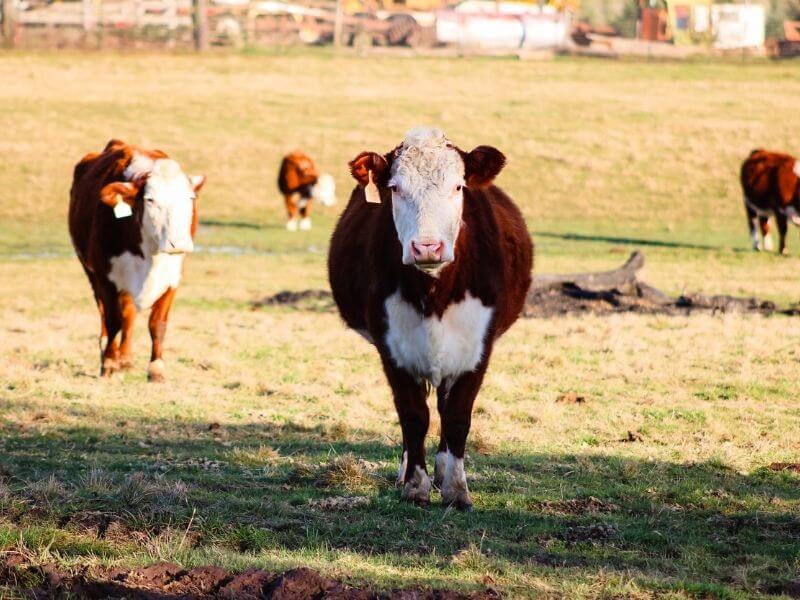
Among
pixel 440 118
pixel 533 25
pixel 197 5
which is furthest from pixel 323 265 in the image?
pixel 533 25

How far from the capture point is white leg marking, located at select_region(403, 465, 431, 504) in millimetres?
7527

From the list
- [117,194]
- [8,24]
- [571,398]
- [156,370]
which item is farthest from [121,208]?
[8,24]

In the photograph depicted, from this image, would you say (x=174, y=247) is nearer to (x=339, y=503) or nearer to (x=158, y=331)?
(x=158, y=331)

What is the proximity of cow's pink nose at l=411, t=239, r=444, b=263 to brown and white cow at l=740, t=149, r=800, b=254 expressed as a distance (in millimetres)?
20278

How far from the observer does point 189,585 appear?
533cm

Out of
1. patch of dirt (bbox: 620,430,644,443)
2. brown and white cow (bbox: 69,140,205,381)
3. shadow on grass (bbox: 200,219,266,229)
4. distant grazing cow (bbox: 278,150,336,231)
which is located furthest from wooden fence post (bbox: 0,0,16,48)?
patch of dirt (bbox: 620,430,644,443)

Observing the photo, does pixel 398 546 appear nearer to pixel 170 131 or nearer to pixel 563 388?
pixel 563 388

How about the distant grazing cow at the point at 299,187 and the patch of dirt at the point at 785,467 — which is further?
the distant grazing cow at the point at 299,187

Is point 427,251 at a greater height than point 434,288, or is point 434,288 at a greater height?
point 427,251

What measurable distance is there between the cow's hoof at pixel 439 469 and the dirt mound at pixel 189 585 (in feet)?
8.59

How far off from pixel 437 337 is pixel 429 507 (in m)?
0.98

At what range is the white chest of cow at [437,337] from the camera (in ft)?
24.3

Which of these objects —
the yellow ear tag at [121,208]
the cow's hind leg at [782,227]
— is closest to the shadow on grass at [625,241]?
the cow's hind leg at [782,227]

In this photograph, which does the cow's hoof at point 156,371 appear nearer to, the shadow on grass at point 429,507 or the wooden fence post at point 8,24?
the shadow on grass at point 429,507
